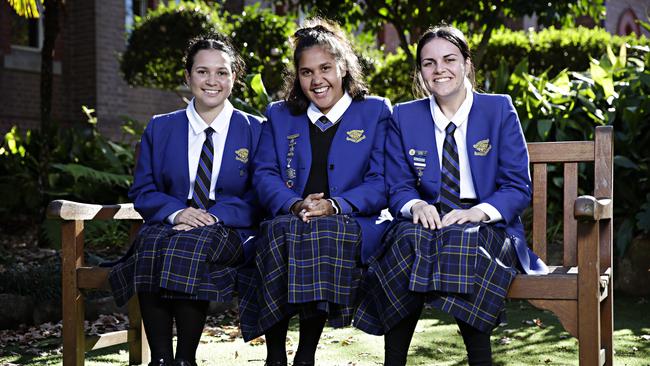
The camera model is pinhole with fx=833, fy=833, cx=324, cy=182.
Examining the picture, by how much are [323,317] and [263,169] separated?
0.71m

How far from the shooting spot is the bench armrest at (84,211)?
3.48 metres

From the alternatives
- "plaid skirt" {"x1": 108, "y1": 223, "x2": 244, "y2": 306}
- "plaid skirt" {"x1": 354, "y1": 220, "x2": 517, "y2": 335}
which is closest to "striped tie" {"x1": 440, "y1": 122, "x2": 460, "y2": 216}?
"plaid skirt" {"x1": 354, "y1": 220, "x2": 517, "y2": 335}

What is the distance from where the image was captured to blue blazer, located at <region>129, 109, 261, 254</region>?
11.5 feet

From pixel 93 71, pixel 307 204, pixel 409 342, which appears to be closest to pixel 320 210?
pixel 307 204

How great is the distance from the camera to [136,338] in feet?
12.9

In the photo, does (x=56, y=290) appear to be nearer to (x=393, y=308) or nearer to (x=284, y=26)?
(x=393, y=308)

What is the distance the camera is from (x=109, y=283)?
11.3ft

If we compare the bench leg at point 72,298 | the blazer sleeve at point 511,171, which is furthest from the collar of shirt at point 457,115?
the bench leg at point 72,298

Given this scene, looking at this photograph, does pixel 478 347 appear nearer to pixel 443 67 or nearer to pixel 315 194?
pixel 315 194

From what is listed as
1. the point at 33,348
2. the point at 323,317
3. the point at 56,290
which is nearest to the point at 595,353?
the point at 323,317

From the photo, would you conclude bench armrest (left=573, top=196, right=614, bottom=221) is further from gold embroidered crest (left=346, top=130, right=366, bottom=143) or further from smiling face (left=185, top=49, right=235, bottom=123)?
smiling face (left=185, top=49, right=235, bottom=123)

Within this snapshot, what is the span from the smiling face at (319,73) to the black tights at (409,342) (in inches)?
40.2

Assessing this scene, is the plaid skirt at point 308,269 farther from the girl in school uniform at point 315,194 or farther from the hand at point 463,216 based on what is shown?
the hand at point 463,216

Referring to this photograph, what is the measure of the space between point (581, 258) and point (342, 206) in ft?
3.00
